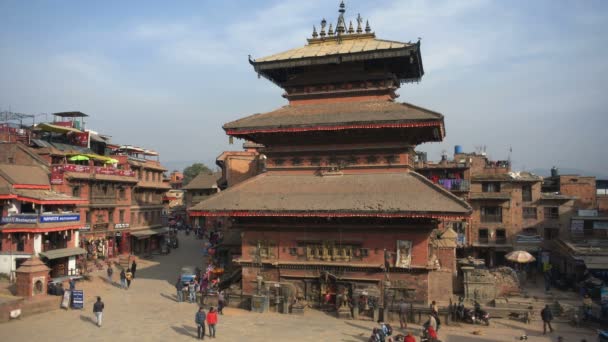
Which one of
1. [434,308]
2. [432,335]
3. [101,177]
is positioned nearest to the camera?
[432,335]

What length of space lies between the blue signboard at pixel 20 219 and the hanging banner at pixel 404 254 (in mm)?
23406

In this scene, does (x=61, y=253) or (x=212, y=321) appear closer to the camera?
(x=212, y=321)

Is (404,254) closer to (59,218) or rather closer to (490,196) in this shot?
(59,218)

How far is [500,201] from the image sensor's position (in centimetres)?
4512

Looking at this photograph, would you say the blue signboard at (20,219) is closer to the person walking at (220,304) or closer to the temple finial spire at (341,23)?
the person walking at (220,304)

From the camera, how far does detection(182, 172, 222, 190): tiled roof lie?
72.0m

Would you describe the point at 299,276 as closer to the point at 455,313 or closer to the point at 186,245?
the point at 455,313

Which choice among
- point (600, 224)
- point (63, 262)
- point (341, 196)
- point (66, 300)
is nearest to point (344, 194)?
point (341, 196)

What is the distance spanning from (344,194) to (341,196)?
0.22 metres

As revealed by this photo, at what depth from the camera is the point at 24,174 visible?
34188 millimetres

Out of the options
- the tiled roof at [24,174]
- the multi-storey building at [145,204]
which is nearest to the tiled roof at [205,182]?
the multi-storey building at [145,204]

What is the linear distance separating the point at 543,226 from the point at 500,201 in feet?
14.8

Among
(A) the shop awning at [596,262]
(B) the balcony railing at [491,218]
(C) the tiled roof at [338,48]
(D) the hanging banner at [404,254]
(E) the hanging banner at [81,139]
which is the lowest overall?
(A) the shop awning at [596,262]

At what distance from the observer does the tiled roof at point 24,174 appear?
1249 inches
